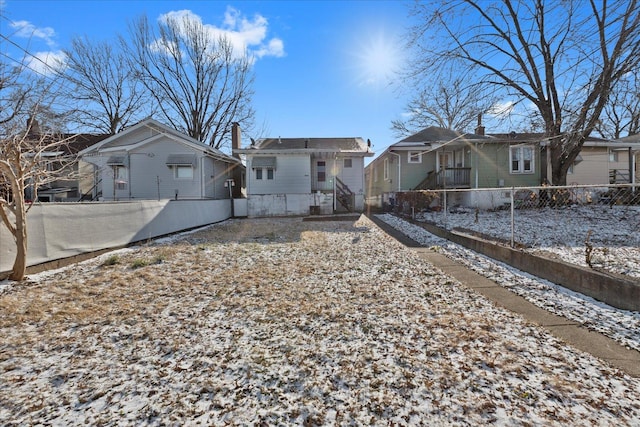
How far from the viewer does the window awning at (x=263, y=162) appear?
17.4 meters

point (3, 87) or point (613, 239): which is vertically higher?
point (3, 87)

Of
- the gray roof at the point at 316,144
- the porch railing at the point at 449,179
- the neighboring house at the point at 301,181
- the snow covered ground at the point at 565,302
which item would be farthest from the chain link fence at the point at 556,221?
the gray roof at the point at 316,144

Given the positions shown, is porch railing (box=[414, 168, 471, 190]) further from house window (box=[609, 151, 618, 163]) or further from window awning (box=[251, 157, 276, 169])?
house window (box=[609, 151, 618, 163])

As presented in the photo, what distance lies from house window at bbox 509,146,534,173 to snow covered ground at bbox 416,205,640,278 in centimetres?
446

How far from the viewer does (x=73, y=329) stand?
10.6 feet

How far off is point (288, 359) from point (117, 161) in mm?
18658

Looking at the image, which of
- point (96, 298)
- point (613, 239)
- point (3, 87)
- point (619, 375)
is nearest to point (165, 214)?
point (3, 87)

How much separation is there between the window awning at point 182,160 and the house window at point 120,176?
10.4 ft

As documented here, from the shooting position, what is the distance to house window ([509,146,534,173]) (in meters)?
16.9

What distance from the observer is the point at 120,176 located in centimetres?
1744

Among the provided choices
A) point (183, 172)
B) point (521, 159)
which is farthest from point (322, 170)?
point (521, 159)

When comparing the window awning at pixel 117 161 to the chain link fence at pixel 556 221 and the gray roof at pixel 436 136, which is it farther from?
the gray roof at pixel 436 136

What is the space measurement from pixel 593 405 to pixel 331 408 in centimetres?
177

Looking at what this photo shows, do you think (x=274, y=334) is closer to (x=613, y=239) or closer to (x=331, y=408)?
(x=331, y=408)
